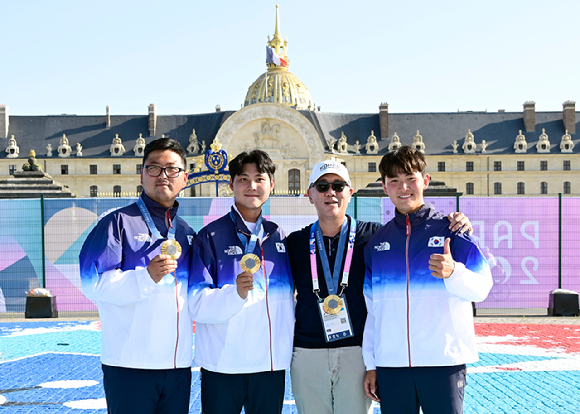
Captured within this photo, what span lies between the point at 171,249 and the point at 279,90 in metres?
71.3

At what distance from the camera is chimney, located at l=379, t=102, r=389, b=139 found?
208 ft

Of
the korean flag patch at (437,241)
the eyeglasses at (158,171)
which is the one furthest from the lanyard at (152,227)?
the korean flag patch at (437,241)

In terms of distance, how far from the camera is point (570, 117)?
61.9 meters

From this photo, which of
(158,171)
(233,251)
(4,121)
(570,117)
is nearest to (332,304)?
(233,251)

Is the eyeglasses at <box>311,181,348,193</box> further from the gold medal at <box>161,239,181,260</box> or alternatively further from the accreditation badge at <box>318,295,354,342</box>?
the gold medal at <box>161,239,181,260</box>

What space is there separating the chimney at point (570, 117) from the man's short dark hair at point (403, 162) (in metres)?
65.6

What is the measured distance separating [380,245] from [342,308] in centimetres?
47

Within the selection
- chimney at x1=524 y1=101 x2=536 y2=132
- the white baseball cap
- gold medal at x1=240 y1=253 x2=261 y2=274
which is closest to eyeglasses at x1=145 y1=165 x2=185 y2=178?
gold medal at x1=240 y1=253 x2=261 y2=274

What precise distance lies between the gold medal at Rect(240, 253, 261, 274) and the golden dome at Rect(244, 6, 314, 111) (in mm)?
68625

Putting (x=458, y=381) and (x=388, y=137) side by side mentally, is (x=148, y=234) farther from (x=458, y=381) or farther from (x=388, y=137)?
(x=388, y=137)

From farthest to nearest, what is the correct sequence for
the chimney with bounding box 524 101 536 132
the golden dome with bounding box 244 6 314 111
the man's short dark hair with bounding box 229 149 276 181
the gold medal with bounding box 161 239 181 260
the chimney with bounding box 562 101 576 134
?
1. the golden dome with bounding box 244 6 314 111
2. the chimney with bounding box 524 101 536 132
3. the chimney with bounding box 562 101 576 134
4. the man's short dark hair with bounding box 229 149 276 181
5. the gold medal with bounding box 161 239 181 260

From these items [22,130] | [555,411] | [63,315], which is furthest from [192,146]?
[555,411]

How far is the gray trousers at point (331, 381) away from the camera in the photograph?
361 cm

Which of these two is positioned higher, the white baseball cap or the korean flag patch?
the white baseball cap
